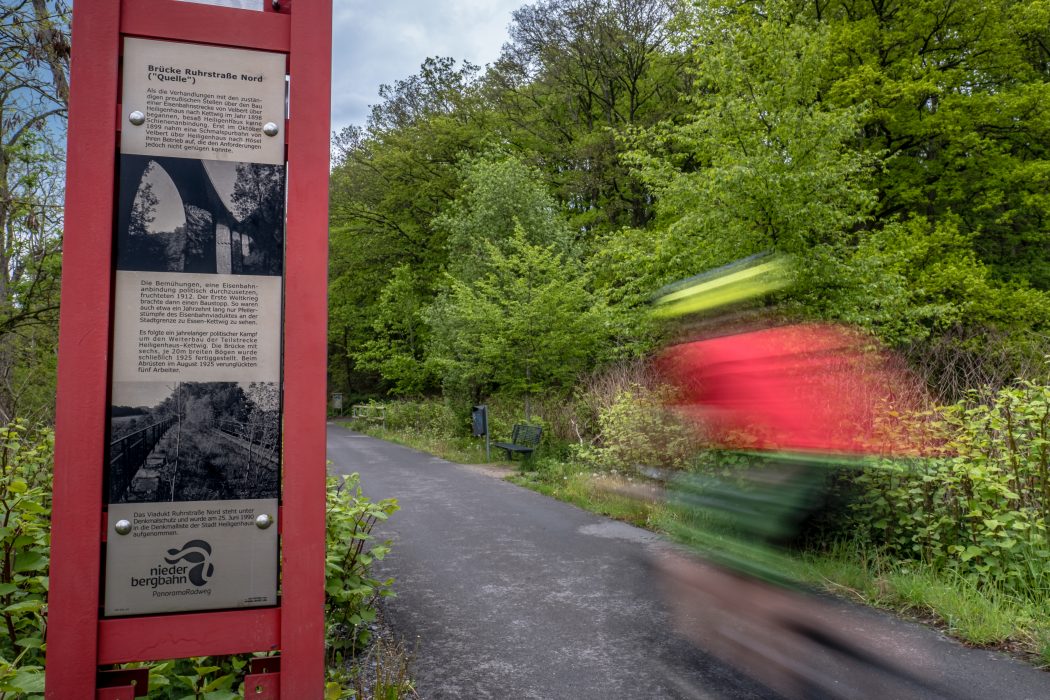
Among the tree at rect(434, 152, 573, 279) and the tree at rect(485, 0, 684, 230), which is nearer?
the tree at rect(434, 152, 573, 279)

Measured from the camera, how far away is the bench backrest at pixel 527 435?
1403 cm

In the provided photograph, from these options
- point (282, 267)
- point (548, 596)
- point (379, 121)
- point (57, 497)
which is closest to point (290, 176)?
point (282, 267)

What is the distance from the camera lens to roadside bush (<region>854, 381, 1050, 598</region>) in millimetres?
5074

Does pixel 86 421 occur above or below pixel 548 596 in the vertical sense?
above

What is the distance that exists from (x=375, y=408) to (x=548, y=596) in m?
24.0

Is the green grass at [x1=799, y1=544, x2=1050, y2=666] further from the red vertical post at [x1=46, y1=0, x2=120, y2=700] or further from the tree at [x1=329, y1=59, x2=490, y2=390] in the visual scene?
the tree at [x1=329, y1=59, x2=490, y2=390]

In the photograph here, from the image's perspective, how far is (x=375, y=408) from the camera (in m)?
28.9

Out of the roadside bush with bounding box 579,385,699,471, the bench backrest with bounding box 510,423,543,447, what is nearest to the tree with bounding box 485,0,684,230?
the bench backrest with bounding box 510,423,543,447

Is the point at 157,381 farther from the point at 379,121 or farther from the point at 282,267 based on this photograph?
the point at 379,121

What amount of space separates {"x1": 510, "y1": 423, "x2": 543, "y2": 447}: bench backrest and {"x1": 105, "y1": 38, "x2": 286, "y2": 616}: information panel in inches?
444

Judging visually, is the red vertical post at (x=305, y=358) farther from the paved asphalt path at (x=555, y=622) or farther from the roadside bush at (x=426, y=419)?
the roadside bush at (x=426, y=419)

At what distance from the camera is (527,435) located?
14.4 metres

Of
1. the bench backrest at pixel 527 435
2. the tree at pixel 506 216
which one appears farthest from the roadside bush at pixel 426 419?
the bench backrest at pixel 527 435

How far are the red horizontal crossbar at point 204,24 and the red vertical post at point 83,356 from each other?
0.26 ft
